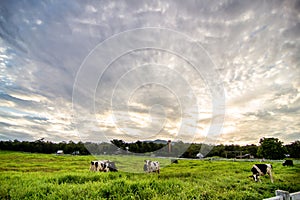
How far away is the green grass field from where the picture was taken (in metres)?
4.99

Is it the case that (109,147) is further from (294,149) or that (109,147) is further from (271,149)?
(294,149)

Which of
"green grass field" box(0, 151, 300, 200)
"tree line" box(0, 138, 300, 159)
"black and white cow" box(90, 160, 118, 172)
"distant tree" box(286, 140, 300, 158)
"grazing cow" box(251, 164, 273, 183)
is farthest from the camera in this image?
"distant tree" box(286, 140, 300, 158)

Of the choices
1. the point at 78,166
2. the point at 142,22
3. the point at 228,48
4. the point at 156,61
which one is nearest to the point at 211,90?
the point at 228,48

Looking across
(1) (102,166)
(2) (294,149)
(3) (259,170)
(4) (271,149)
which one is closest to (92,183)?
(1) (102,166)

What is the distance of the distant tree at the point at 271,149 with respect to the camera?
42.9ft

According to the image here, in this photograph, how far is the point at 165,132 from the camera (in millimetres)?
7992

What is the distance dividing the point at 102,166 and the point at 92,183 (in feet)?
3.91

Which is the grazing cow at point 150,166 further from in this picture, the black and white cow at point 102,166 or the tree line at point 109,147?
the black and white cow at point 102,166

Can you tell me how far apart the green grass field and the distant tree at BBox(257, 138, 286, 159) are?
5454 mm

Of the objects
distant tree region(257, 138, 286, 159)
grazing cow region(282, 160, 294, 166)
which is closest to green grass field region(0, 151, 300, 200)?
distant tree region(257, 138, 286, 159)

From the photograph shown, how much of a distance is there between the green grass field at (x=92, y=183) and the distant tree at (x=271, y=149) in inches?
215

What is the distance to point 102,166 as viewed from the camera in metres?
6.94

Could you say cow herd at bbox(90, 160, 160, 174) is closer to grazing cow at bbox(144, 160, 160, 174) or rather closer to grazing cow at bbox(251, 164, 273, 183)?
grazing cow at bbox(144, 160, 160, 174)

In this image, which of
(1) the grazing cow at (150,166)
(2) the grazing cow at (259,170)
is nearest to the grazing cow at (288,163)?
(2) the grazing cow at (259,170)
